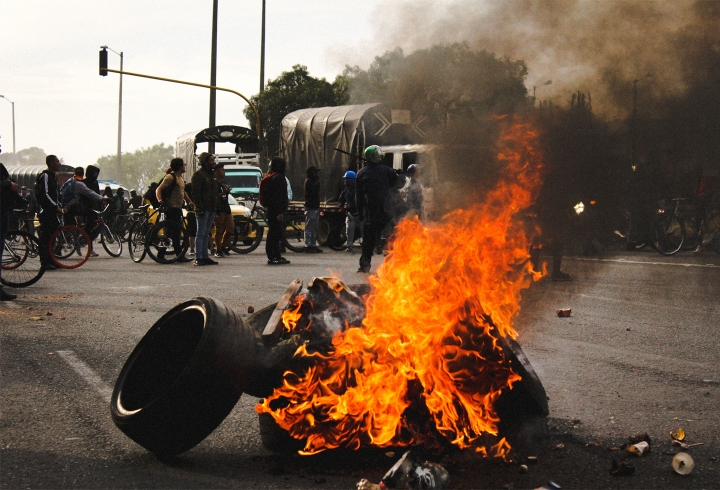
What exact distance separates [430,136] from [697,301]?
4394 millimetres

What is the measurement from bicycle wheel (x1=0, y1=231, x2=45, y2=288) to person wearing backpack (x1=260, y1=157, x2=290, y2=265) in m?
4.51

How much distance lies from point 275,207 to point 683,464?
11.9 m

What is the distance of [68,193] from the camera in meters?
16.4

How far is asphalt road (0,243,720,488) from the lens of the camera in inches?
146

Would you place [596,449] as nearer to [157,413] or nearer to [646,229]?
[157,413]

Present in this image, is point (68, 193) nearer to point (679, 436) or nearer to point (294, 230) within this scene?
point (294, 230)

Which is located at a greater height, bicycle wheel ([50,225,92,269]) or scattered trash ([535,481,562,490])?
scattered trash ([535,481,562,490])

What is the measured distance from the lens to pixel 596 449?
4.04m

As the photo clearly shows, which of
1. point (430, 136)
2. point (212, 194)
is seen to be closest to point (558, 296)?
point (430, 136)

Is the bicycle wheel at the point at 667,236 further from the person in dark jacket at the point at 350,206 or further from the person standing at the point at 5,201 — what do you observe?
the person standing at the point at 5,201

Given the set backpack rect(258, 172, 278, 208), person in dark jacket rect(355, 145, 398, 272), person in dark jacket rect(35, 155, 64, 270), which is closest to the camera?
person in dark jacket rect(355, 145, 398, 272)

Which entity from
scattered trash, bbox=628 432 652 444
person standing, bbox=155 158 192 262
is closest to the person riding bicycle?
person standing, bbox=155 158 192 262

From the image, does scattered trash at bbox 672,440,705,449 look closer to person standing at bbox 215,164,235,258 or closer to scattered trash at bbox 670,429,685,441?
scattered trash at bbox 670,429,685,441

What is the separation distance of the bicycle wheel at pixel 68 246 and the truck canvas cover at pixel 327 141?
6530 mm
